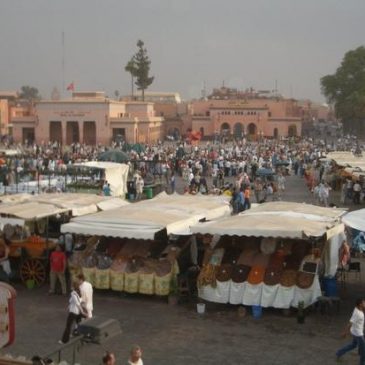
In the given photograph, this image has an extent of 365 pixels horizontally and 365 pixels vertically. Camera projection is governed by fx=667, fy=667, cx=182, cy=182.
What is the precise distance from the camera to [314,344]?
8.48m

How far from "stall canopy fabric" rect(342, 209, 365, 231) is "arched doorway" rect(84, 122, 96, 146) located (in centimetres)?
4767

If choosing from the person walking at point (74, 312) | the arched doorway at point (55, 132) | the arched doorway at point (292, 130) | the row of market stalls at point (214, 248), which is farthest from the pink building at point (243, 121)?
the person walking at point (74, 312)

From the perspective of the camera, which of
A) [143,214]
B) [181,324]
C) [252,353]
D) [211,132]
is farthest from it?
[211,132]

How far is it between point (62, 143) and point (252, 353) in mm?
49616

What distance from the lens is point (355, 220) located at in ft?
32.8

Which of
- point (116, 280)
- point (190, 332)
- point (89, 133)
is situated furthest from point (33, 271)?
point (89, 133)

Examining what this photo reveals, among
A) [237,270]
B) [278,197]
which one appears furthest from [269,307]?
[278,197]

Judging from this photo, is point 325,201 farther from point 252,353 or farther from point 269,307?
point 252,353

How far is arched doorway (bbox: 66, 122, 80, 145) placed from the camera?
57406 millimetres

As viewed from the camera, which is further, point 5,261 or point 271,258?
point 5,261

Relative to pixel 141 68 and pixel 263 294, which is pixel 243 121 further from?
pixel 263 294

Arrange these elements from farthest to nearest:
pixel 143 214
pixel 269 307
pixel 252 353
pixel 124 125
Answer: pixel 124 125, pixel 143 214, pixel 269 307, pixel 252 353

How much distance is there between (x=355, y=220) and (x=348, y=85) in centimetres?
5924

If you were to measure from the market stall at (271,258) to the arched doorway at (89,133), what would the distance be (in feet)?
154
